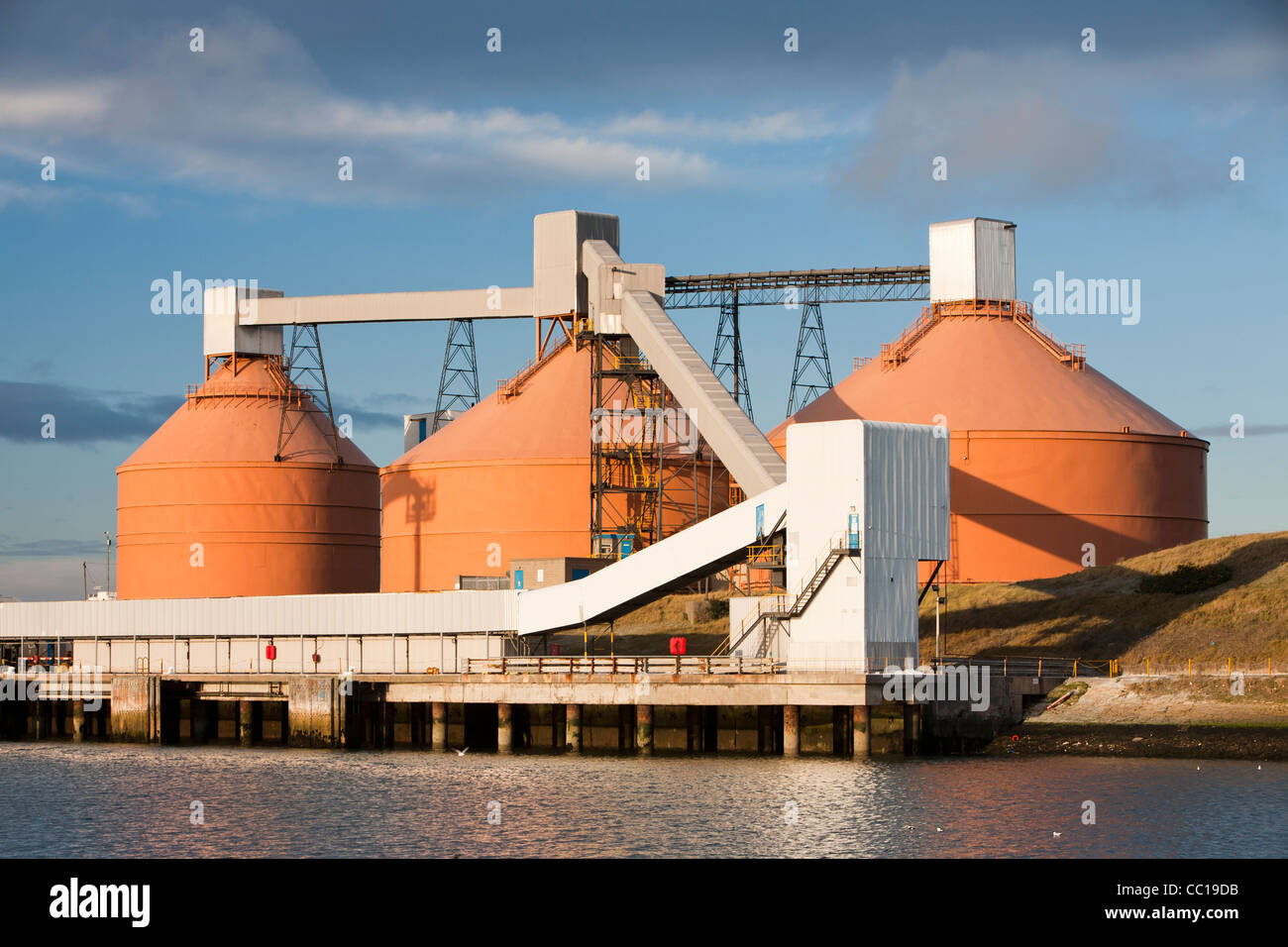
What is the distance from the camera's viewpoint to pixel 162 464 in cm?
8312

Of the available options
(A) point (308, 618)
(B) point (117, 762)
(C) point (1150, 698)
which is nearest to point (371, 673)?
(A) point (308, 618)

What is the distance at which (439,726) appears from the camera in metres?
53.0

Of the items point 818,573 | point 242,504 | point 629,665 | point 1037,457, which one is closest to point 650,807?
point 818,573

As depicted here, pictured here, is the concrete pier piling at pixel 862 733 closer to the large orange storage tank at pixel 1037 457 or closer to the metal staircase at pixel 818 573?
the metal staircase at pixel 818 573

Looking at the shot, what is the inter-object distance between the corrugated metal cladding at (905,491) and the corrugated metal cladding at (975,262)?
2718 cm

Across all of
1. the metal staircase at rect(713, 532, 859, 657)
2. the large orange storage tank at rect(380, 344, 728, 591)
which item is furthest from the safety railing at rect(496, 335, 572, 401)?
the metal staircase at rect(713, 532, 859, 657)

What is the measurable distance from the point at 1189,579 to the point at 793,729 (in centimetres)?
2058

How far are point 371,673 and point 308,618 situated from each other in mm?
4549

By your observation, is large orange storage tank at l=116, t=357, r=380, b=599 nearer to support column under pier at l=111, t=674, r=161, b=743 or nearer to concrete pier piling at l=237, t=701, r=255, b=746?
support column under pier at l=111, t=674, r=161, b=743

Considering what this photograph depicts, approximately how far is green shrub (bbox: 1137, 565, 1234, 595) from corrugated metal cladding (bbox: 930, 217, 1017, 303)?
727 inches

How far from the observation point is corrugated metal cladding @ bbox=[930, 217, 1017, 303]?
73.2 metres

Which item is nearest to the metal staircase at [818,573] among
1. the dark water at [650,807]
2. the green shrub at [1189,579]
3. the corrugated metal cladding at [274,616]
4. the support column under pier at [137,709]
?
the dark water at [650,807]

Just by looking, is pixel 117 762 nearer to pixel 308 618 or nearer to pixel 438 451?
pixel 308 618

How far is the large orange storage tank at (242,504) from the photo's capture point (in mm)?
81625
